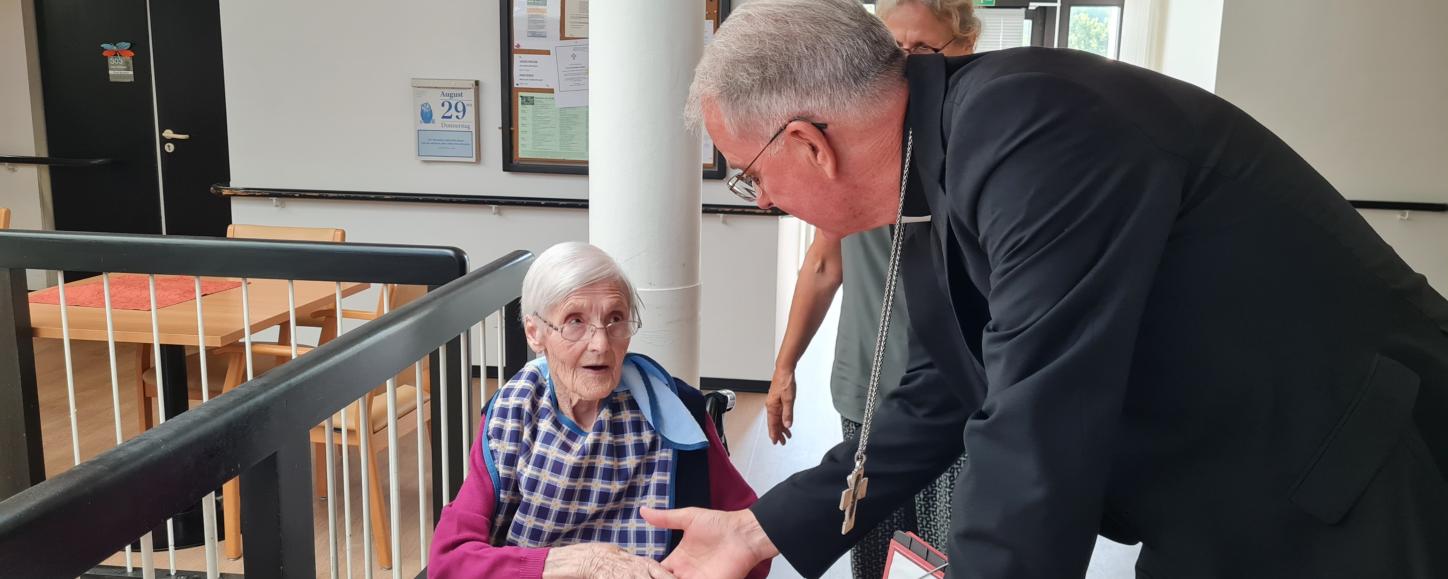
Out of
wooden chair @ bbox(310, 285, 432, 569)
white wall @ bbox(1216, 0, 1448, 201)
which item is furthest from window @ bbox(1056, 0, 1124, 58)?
wooden chair @ bbox(310, 285, 432, 569)

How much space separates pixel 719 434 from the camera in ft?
6.39

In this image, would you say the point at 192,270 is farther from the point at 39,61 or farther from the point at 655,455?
the point at 39,61

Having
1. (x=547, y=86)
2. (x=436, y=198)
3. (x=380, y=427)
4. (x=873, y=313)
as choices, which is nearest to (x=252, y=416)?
(x=873, y=313)

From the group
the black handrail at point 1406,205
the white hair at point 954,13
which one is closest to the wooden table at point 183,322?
the white hair at point 954,13

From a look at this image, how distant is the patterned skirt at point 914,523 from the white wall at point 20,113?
6.24 m

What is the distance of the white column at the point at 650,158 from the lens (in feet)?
7.72

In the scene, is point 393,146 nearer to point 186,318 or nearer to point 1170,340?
point 186,318

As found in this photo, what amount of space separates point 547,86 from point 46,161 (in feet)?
11.5

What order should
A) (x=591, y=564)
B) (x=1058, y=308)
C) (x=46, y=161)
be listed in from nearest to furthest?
(x=1058, y=308) < (x=591, y=564) < (x=46, y=161)

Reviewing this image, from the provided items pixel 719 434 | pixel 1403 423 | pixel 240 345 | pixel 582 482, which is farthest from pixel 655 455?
pixel 240 345

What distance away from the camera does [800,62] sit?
104 cm

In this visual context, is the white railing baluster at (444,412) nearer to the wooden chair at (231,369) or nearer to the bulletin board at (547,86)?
the wooden chair at (231,369)

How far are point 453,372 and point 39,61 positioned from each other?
571cm

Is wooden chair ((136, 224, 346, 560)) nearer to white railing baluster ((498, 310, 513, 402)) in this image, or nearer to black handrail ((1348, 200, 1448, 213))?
white railing baluster ((498, 310, 513, 402))
